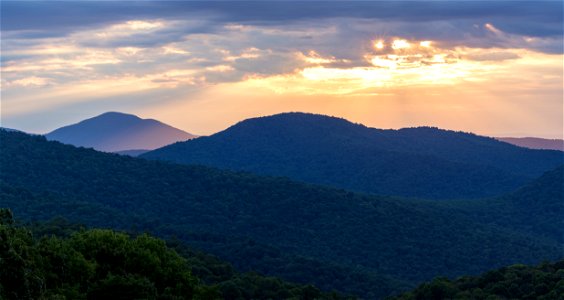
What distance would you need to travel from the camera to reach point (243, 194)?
5906 inches

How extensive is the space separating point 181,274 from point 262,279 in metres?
32.4

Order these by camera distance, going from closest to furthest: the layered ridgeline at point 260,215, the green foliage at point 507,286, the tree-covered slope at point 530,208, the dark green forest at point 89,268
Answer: the dark green forest at point 89,268 → the green foliage at point 507,286 → the layered ridgeline at point 260,215 → the tree-covered slope at point 530,208

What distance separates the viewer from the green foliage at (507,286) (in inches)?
2418

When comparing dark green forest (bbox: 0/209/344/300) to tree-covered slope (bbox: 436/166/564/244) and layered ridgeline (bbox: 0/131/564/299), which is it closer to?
layered ridgeline (bbox: 0/131/564/299)

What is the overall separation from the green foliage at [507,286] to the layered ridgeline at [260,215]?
37.3 metres

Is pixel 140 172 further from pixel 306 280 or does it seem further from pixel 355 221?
pixel 306 280

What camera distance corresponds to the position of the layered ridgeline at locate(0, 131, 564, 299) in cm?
11262

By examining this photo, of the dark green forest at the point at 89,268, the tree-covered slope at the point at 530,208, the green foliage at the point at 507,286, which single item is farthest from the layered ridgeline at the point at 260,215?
the dark green forest at the point at 89,268

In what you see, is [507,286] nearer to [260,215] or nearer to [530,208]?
[260,215]

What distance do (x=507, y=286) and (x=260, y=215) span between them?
81367 mm

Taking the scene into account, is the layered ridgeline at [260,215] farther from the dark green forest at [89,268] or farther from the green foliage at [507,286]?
the dark green forest at [89,268]

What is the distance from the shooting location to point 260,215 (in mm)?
143375

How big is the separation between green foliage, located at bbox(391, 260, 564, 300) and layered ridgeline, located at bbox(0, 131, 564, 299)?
3726 cm

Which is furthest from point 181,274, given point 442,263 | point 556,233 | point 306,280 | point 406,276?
point 556,233
